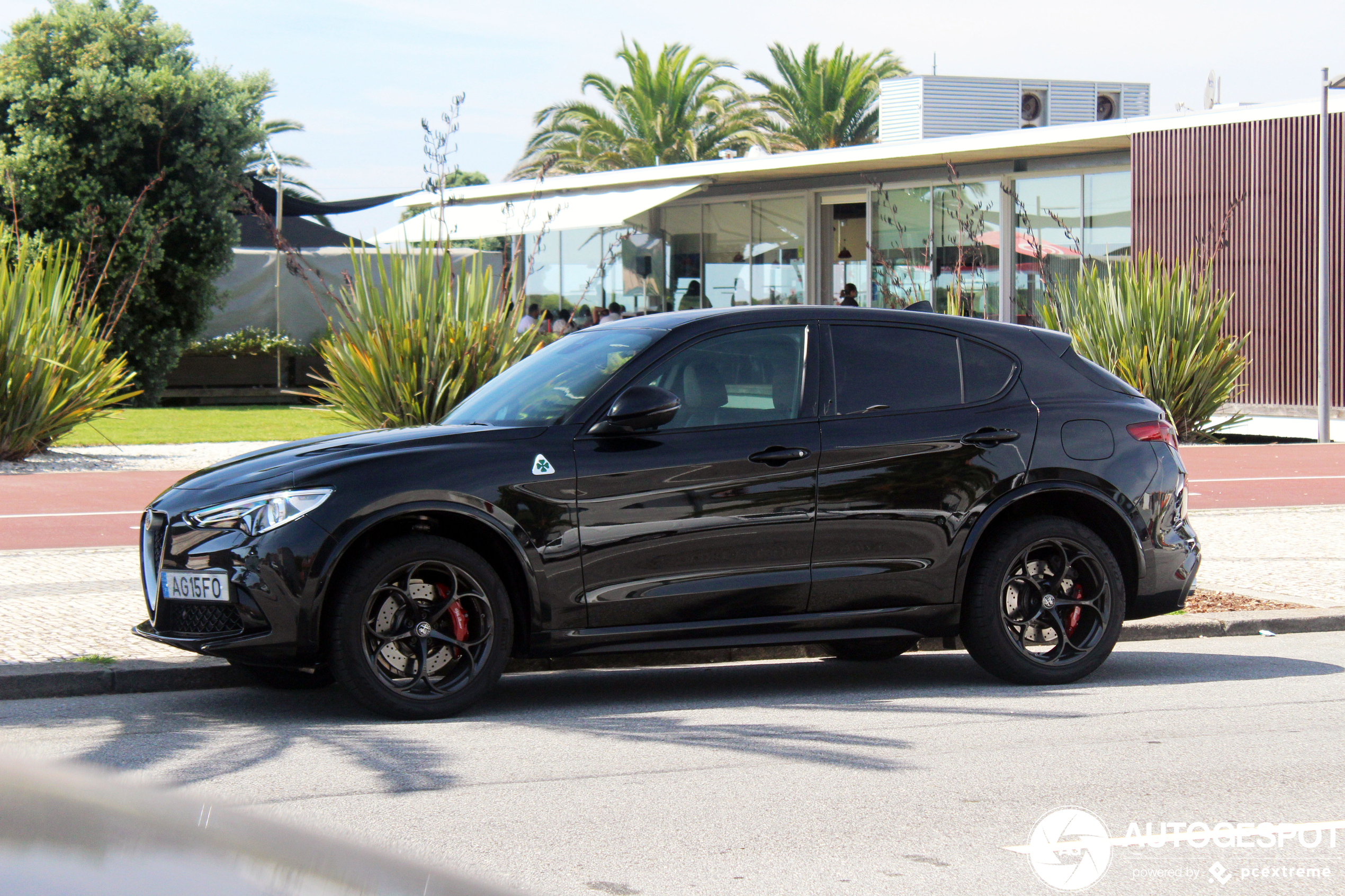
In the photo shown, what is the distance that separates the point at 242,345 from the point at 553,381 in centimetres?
2352

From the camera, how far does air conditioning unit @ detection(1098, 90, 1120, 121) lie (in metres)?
37.0

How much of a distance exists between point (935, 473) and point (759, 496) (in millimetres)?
868

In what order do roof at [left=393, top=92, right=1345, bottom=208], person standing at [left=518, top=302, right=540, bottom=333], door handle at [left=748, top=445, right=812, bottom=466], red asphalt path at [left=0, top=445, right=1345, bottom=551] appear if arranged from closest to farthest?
door handle at [left=748, top=445, right=812, bottom=466]
red asphalt path at [left=0, top=445, right=1345, bottom=551]
person standing at [left=518, top=302, right=540, bottom=333]
roof at [left=393, top=92, right=1345, bottom=208]

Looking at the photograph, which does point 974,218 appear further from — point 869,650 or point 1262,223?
point 869,650

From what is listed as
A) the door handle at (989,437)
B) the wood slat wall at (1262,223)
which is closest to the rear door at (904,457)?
the door handle at (989,437)

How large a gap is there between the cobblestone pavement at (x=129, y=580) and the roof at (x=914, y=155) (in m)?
10.6

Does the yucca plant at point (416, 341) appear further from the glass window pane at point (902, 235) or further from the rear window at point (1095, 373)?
the glass window pane at point (902, 235)

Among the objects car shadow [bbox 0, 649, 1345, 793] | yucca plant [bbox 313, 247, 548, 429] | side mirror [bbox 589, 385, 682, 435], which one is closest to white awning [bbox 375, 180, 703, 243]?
yucca plant [bbox 313, 247, 548, 429]

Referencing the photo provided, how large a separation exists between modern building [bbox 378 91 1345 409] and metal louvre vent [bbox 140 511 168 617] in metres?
8.63

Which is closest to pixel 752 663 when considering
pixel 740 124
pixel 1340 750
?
pixel 1340 750

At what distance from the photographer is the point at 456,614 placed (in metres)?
6.14

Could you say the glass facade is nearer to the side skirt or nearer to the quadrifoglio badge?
the side skirt

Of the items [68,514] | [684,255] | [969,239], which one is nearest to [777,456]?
[68,514]

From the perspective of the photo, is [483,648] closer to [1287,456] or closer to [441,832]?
[441,832]
